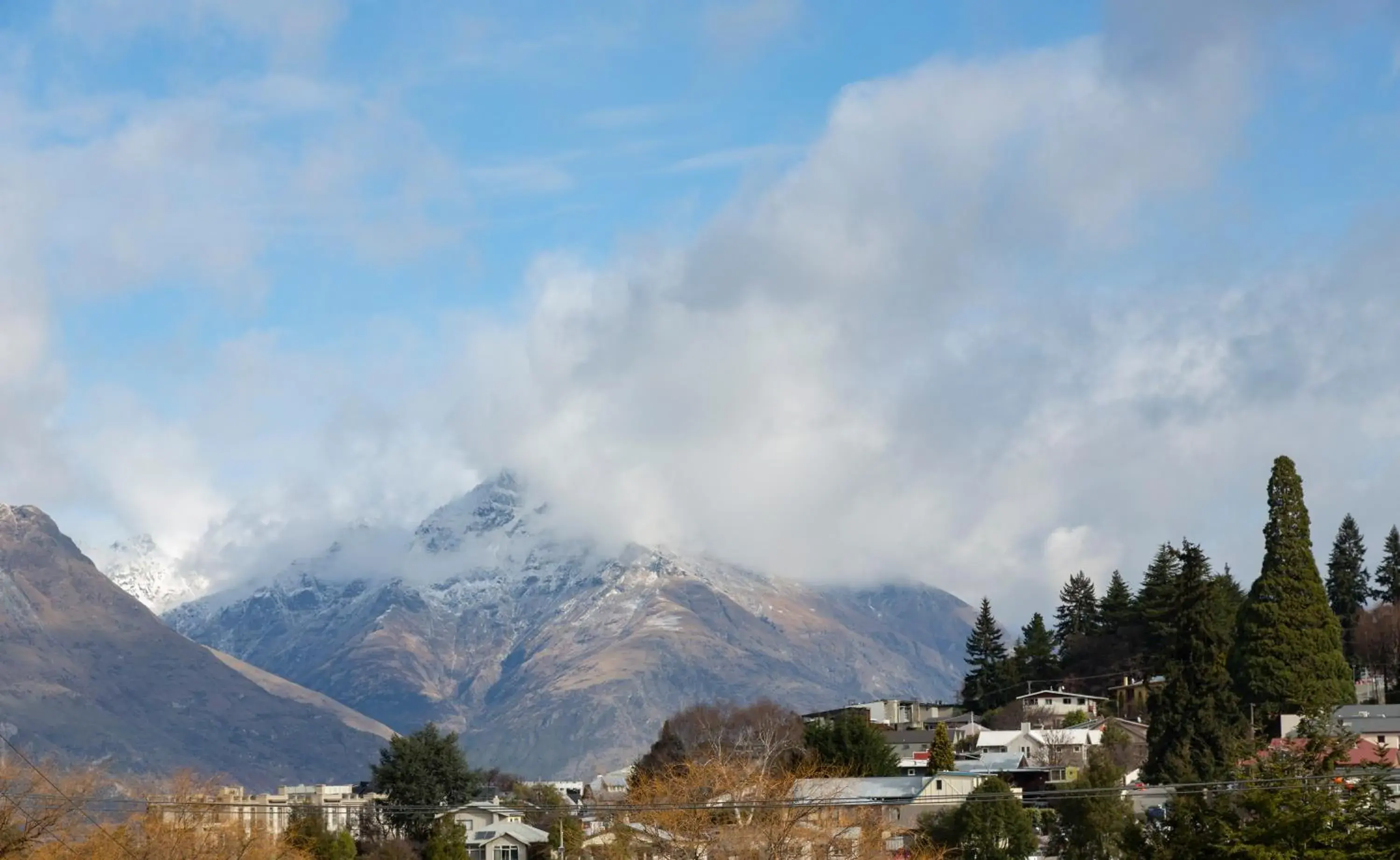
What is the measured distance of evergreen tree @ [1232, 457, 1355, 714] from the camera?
98.0 meters

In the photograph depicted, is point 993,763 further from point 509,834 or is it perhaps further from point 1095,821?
point 1095,821

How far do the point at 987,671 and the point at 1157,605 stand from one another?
29969mm

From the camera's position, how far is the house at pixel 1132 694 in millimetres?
134000

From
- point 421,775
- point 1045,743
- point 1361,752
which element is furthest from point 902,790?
point 421,775

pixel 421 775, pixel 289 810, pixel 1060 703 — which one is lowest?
pixel 289 810

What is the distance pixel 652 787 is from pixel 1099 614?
6789cm

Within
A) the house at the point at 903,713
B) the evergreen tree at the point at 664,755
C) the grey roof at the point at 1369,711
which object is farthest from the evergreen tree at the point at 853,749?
the house at the point at 903,713

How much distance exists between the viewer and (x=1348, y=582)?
141750 millimetres

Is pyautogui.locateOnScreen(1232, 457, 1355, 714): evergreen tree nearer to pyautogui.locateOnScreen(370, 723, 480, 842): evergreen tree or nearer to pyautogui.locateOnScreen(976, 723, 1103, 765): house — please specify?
pyautogui.locateOnScreen(976, 723, 1103, 765): house

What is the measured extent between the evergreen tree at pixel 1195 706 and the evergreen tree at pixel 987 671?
197 ft

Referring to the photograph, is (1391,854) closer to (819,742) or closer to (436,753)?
(819,742)

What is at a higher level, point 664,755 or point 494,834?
point 664,755

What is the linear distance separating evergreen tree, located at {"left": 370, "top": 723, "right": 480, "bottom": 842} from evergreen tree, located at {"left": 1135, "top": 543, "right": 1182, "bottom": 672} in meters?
51.6

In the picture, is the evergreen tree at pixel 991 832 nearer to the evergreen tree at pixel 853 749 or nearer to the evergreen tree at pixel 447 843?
the evergreen tree at pixel 447 843
